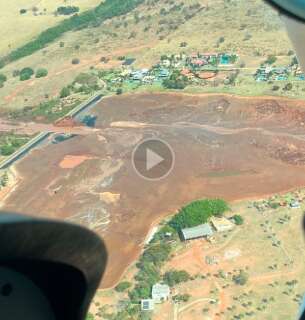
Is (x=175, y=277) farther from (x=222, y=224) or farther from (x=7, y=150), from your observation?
(x=7, y=150)

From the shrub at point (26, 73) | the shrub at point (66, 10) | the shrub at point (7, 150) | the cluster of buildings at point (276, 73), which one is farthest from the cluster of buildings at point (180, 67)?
the shrub at point (66, 10)

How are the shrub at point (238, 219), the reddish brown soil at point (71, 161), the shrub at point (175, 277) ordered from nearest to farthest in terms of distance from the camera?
the shrub at point (175, 277)
the shrub at point (238, 219)
the reddish brown soil at point (71, 161)

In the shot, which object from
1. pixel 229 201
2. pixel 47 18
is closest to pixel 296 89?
pixel 229 201

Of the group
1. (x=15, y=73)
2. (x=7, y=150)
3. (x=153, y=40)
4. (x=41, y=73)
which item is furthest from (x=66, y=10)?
(x=7, y=150)

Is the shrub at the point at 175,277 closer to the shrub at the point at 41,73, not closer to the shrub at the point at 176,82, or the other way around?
the shrub at the point at 176,82
